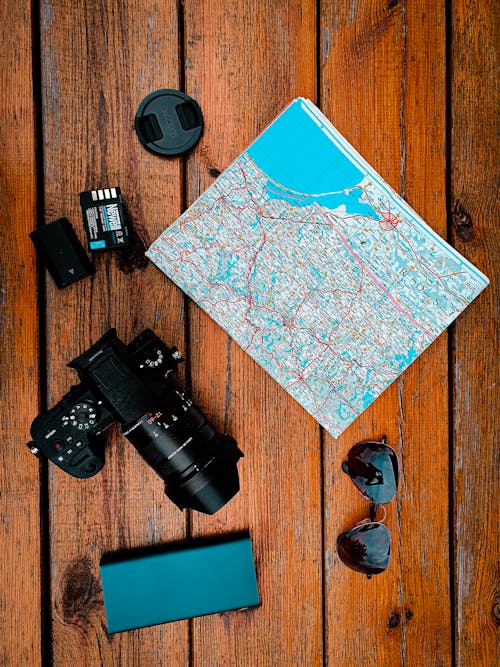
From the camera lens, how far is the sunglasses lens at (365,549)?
811 mm

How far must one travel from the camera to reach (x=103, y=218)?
754mm

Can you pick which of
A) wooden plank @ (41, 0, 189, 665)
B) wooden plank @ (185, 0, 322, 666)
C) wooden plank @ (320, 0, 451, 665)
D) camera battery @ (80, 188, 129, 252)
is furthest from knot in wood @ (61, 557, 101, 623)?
camera battery @ (80, 188, 129, 252)

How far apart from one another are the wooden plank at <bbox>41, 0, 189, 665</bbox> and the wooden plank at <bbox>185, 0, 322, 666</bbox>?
47mm

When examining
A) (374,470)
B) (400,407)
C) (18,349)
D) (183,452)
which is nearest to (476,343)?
(400,407)

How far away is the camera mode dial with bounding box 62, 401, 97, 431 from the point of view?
68 cm

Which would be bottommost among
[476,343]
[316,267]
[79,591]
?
[79,591]

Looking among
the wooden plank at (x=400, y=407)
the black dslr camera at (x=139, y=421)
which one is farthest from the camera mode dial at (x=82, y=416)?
the wooden plank at (x=400, y=407)

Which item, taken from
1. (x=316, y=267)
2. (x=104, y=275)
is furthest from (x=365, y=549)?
(x=104, y=275)

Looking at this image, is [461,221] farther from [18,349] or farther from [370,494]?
[18,349]

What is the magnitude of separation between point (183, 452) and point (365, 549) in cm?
35

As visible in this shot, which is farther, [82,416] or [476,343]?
[476,343]

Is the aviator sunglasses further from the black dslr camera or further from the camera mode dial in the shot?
the camera mode dial

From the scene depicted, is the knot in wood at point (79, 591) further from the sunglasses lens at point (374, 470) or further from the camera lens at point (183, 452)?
the sunglasses lens at point (374, 470)

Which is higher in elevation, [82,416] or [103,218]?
[103,218]
